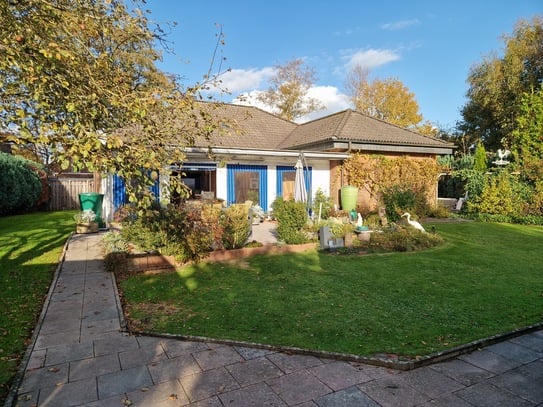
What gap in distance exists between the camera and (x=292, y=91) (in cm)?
3903

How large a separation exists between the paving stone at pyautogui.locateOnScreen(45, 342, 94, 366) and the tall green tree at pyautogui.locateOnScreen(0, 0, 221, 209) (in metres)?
1.97

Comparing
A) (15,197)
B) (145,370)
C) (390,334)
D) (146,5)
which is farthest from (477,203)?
(15,197)

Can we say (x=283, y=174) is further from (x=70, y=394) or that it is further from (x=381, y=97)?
(x=381, y=97)

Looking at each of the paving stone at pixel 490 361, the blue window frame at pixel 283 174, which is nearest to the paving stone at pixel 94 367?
the paving stone at pixel 490 361

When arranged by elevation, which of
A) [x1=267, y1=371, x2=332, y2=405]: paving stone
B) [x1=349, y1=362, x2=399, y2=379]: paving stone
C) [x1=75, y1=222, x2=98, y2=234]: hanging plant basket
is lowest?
[x1=349, y1=362, x2=399, y2=379]: paving stone

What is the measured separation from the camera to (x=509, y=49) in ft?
99.5

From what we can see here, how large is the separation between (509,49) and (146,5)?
34267 mm

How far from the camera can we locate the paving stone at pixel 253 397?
3.20 meters

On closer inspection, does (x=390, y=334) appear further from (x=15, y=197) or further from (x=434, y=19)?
(x=15, y=197)

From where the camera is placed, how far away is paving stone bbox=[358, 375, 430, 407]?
10.6 ft

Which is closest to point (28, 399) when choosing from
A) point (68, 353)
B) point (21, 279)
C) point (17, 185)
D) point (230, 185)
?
point (68, 353)

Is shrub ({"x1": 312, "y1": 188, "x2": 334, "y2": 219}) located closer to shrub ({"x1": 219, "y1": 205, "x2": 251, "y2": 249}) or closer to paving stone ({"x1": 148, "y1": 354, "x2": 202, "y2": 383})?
shrub ({"x1": 219, "y1": 205, "x2": 251, "y2": 249})

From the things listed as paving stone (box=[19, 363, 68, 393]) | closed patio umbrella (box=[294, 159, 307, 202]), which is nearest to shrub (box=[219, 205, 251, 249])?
closed patio umbrella (box=[294, 159, 307, 202])

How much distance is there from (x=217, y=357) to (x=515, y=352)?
3.61 meters
